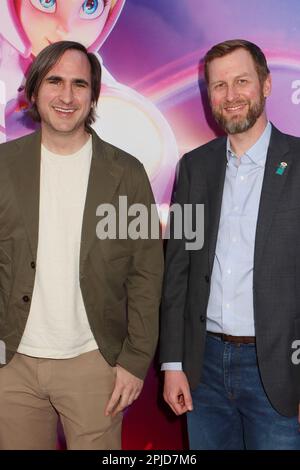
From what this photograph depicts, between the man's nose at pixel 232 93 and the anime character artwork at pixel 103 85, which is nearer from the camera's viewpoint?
the man's nose at pixel 232 93

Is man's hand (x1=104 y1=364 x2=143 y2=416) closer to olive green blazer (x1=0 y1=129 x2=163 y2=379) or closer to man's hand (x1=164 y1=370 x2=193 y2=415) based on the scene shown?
olive green blazer (x1=0 y1=129 x2=163 y2=379)

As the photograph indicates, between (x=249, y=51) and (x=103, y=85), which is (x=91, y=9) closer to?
(x=103, y=85)

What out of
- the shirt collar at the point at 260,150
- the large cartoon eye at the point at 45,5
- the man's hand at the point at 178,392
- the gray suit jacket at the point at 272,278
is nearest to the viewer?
the gray suit jacket at the point at 272,278

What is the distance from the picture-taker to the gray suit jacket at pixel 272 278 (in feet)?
7.14

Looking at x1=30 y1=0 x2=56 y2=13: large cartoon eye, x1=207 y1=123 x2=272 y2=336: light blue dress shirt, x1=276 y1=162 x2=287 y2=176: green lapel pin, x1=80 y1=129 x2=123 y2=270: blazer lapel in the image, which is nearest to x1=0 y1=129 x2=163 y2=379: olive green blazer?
x1=80 y1=129 x2=123 y2=270: blazer lapel

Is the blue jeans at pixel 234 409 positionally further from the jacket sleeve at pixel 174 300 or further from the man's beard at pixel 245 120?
the man's beard at pixel 245 120

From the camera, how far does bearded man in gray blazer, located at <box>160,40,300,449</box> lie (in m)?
2.19

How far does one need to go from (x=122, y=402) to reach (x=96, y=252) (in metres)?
0.62

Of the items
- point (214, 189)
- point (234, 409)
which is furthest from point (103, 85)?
point (234, 409)

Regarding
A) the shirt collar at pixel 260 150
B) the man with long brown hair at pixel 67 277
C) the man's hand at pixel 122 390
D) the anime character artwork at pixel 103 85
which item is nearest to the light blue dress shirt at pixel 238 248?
the shirt collar at pixel 260 150

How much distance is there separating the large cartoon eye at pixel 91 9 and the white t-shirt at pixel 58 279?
37.9 inches

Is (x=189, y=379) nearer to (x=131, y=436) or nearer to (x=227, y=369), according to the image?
(x=227, y=369)

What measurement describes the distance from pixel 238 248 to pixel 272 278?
0.17 metres

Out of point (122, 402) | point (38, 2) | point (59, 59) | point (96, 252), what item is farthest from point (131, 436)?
point (38, 2)
